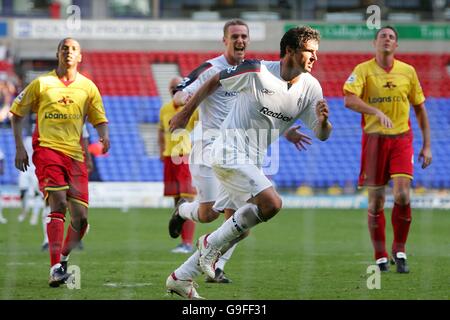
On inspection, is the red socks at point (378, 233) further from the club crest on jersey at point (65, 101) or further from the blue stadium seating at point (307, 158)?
the blue stadium seating at point (307, 158)

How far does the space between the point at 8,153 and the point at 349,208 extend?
25.7ft

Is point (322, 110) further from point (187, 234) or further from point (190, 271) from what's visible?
point (187, 234)

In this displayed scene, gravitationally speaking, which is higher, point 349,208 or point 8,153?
point 8,153

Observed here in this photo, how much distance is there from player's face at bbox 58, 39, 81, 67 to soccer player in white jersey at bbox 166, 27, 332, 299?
1794 mm

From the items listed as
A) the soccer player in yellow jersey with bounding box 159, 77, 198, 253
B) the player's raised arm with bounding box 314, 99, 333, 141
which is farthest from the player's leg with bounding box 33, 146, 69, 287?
the soccer player in yellow jersey with bounding box 159, 77, 198, 253

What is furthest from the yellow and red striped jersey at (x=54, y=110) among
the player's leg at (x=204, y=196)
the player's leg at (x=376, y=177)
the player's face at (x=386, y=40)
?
the player's face at (x=386, y=40)

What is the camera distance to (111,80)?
24.0m

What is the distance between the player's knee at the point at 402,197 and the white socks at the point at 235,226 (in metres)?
2.89

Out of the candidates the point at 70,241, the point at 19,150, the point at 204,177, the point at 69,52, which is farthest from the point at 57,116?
the point at 204,177

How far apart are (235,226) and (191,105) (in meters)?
0.94

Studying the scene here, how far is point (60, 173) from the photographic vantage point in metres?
8.47
